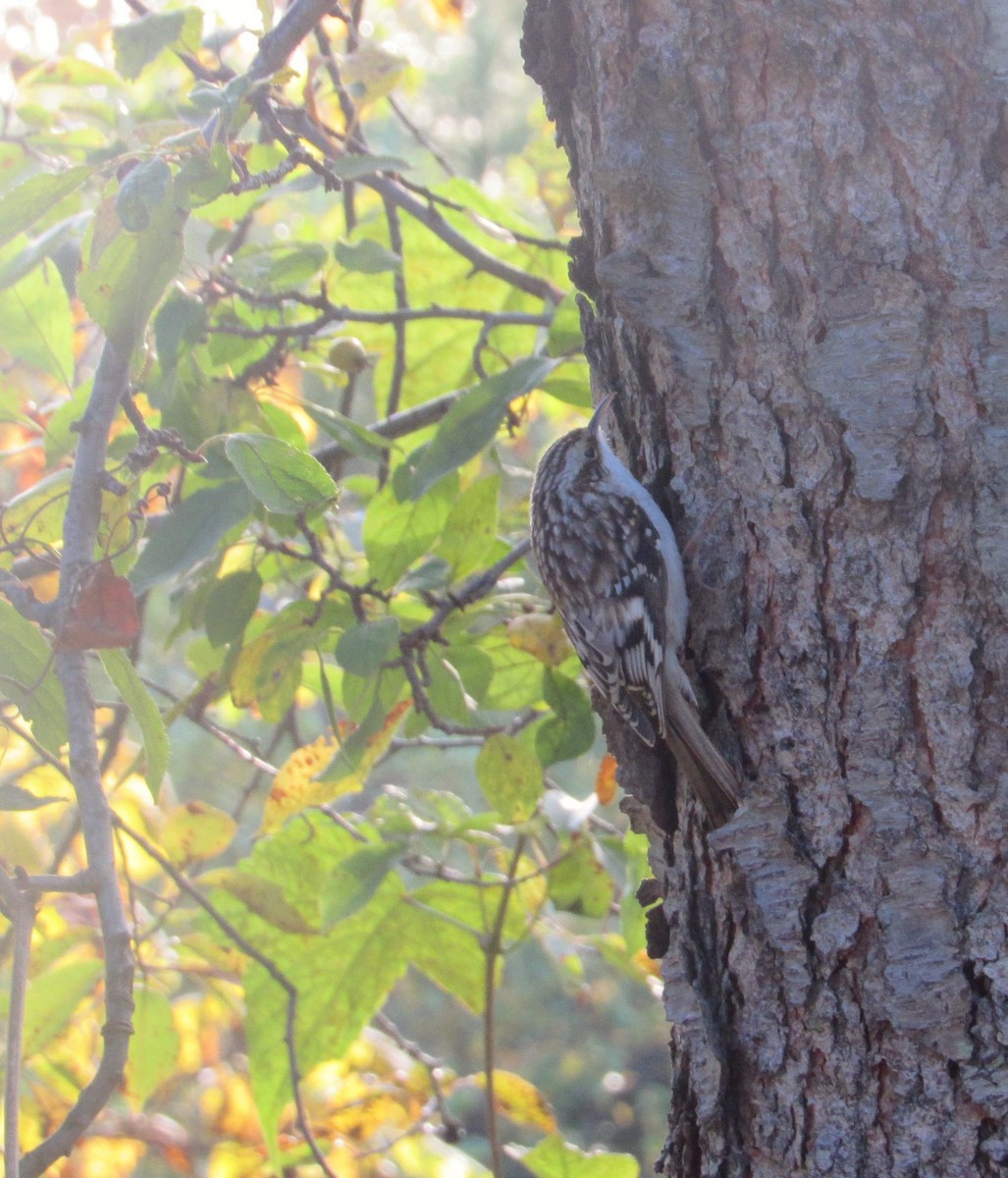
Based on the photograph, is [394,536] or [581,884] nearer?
[394,536]

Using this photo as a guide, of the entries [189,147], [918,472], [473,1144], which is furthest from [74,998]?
[473,1144]

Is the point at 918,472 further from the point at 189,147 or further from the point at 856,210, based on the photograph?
the point at 189,147

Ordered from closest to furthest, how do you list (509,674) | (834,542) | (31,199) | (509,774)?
1. (834,542)
2. (31,199)
3. (509,774)
4. (509,674)

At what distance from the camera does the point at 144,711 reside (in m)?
1.58

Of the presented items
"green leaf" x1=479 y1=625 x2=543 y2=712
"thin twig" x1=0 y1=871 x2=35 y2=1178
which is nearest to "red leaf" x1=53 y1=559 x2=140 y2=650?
"thin twig" x1=0 y1=871 x2=35 y2=1178

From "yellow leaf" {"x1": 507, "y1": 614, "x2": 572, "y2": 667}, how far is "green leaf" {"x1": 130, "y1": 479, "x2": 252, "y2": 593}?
0.54m

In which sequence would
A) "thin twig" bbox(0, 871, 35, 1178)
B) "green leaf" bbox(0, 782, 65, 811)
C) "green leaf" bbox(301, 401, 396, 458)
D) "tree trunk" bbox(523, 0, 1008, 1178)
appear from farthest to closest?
"green leaf" bbox(301, 401, 396, 458) < "green leaf" bbox(0, 782, 65, 811) < "tree trunk" bbox(523, 0, 1008, 1178) < "thin twig" bbox(0, 871, 35, 1178)

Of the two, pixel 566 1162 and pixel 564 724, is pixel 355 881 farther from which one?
pixel 566 1162

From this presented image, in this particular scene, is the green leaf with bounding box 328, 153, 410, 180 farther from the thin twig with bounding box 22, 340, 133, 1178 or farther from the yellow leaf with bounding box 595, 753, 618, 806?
the yellow leaf with bounding box 595, 753, 618, 806

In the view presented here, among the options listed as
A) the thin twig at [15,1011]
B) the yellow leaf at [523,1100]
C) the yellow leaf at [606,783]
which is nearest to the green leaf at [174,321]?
the thin twig at [15,1011]

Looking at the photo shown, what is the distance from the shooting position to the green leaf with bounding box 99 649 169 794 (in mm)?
1575

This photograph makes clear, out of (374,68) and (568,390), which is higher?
(374,68)

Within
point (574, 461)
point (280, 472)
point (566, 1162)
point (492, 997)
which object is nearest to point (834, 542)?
point (280, 472)

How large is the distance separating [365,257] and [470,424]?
0.42m
